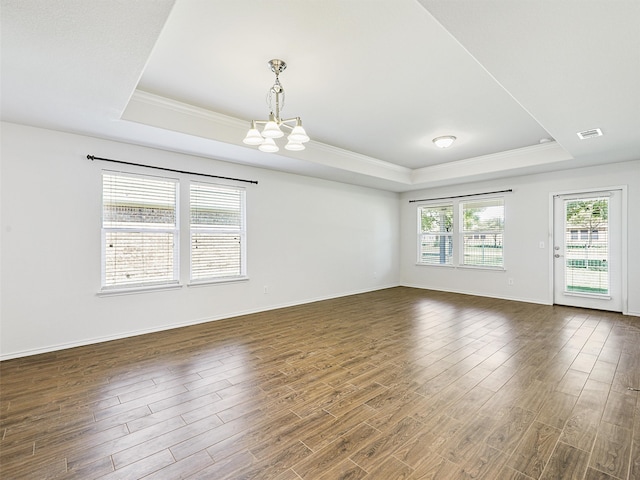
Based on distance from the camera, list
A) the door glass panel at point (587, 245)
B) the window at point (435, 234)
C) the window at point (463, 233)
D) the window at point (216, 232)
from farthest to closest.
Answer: the window at point (435, 234)
the window at point (463, 233)
the door glass panel at point (587, 245)
the window at point (216, 232)

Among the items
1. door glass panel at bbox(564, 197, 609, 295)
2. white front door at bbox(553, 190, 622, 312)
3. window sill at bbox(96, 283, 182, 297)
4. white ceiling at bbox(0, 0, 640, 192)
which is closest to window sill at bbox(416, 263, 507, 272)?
white front door at bbox(553, 190, 622, 312)

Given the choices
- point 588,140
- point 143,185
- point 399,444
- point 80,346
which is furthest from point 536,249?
point 80,346

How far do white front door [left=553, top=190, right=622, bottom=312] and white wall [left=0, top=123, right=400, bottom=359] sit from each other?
15.8ft

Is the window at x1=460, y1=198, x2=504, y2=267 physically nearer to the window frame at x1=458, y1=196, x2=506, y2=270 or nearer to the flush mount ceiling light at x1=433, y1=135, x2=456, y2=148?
the window frame at x1=458, y1=196, x2=506, y2=270

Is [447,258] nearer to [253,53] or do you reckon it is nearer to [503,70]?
[503,70]

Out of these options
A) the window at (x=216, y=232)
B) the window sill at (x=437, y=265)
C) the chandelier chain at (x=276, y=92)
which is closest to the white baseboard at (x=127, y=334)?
the window at (x=216, y=232)

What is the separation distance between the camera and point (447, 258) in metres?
7.29

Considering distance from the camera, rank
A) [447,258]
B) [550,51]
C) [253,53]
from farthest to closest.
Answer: [447,258], [253,53], [550,51]

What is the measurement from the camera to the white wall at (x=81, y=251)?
3.32 meters

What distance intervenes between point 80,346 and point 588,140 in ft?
22.0

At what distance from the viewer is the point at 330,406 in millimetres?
2305

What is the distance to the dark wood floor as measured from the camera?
1.71 m

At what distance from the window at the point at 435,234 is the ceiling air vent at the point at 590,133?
3434 mm

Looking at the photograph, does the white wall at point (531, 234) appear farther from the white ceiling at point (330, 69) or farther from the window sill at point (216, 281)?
the window sill at point (216, 281)
